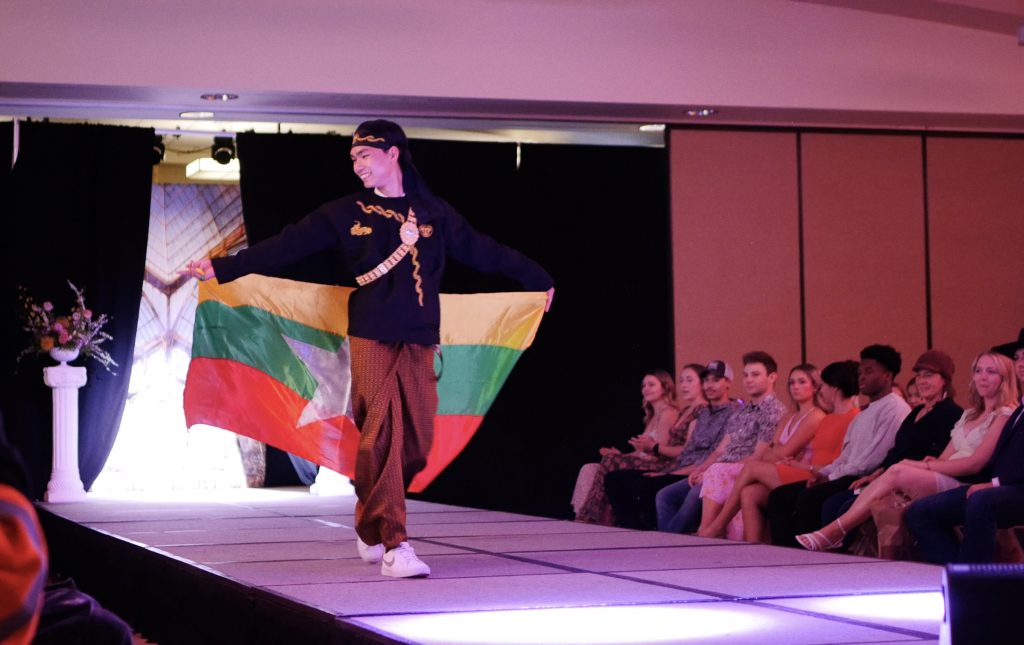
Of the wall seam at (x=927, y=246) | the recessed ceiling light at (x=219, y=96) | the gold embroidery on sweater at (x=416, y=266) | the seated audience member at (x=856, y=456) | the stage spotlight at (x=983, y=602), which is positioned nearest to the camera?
the stage spotlight at (x=983, y=602)

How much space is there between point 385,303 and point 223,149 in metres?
5.90

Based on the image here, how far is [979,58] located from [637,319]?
2920 millimetres

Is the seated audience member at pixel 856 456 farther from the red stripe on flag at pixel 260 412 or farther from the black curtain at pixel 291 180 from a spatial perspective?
the black curtain at pixel 291 180

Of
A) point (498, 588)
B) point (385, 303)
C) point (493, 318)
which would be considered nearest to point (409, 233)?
point (385, 303)

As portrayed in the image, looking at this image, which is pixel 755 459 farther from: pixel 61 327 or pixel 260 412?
pixel 61 327

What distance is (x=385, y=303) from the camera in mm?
3908

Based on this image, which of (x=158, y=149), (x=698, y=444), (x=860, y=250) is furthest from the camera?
(x=158, y=149)

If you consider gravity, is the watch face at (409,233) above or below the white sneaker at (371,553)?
above

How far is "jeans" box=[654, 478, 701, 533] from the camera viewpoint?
20.6 ft

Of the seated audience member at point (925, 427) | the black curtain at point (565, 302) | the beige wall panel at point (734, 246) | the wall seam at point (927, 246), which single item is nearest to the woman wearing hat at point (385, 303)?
the seated audience member at point (925, 427)

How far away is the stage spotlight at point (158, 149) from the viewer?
9164 millimetres

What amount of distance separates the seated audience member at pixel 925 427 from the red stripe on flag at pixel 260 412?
1.99m

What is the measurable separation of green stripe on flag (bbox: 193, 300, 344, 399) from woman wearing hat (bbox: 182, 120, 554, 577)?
1291mm

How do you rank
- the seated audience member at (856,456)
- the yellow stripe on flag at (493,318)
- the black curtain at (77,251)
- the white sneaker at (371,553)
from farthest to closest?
1. the black curtain at (77,251)
2. the yellow stripe on flag at (493,318)
3. the seated audience member at (856,456)
4. the white sneaker at (371,553)
